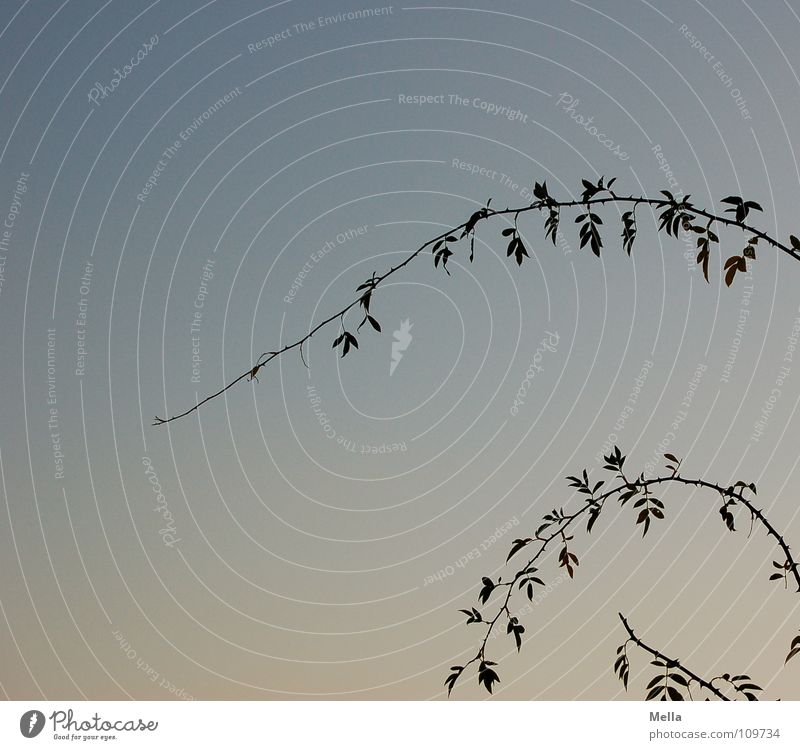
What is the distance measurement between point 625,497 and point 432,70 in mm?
1942

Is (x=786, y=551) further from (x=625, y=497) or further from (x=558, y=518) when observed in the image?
(x=558, y=518)

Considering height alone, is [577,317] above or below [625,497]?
above

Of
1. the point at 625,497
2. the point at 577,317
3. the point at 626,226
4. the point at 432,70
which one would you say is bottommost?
the point at 625,497

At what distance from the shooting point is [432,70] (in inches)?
116

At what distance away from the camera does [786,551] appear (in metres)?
1.47
